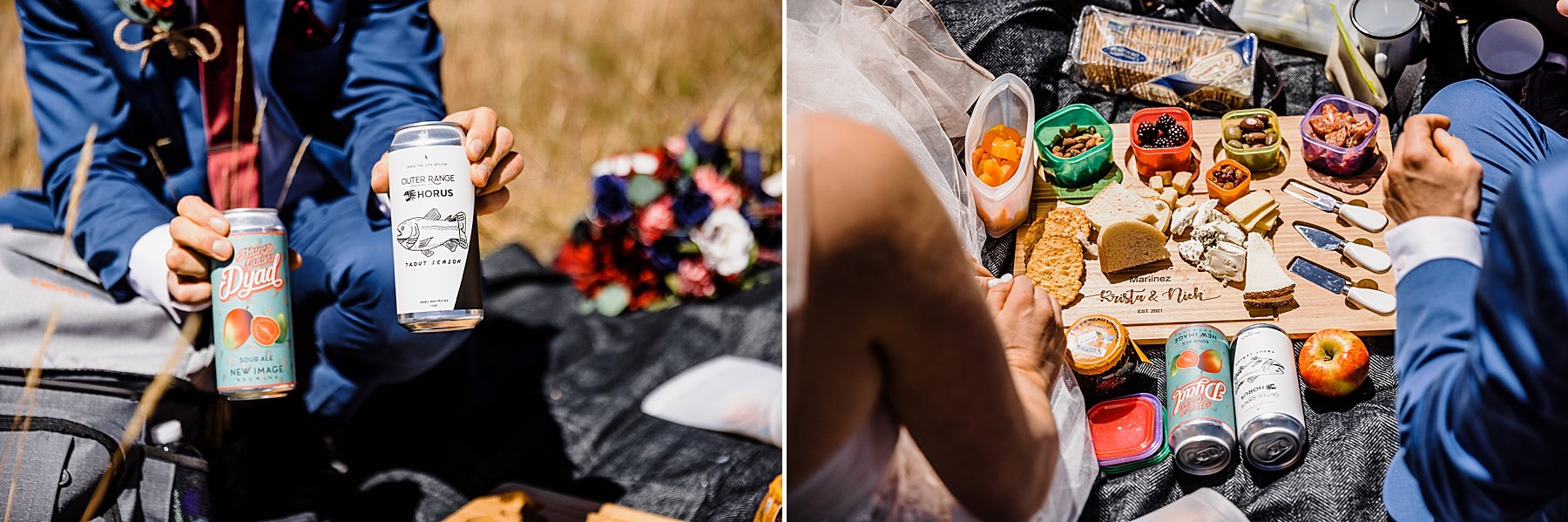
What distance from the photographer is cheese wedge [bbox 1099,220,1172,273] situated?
1254 mm

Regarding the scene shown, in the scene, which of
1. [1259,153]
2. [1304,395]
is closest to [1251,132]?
[1259,153]

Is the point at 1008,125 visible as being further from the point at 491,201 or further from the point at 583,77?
the point at 583,77

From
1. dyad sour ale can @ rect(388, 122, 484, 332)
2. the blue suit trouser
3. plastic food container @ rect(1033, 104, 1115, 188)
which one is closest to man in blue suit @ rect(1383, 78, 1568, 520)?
plastic food container @ rect(1033, 104, 1115, 188)

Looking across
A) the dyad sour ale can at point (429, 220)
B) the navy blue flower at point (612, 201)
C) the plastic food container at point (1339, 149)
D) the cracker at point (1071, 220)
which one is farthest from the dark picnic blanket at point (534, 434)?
the plastic food container at point (1339, 149)

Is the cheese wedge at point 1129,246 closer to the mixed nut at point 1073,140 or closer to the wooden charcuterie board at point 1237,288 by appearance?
the wooden charcuterie board at point 1237,288

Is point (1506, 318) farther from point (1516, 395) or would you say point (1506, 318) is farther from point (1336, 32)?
point (1336, 32)

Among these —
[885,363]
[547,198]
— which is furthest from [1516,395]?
[547,198]

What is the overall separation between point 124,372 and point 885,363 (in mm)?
1509

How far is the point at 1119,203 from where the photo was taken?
1283 mm

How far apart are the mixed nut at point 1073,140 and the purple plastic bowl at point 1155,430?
340mm

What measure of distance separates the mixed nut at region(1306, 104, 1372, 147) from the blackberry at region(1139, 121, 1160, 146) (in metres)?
0.20

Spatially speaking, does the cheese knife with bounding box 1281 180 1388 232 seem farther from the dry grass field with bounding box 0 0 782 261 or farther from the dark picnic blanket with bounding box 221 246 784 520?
the dry grass field with bounding box 0 0 782 261

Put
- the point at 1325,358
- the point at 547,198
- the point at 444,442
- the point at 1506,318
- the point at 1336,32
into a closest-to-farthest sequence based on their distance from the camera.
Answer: the point at 1506,318, the point at 1325,358, the point at 1336,32, the point at 444,442, the point at 547,198

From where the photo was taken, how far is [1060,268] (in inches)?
50.2
